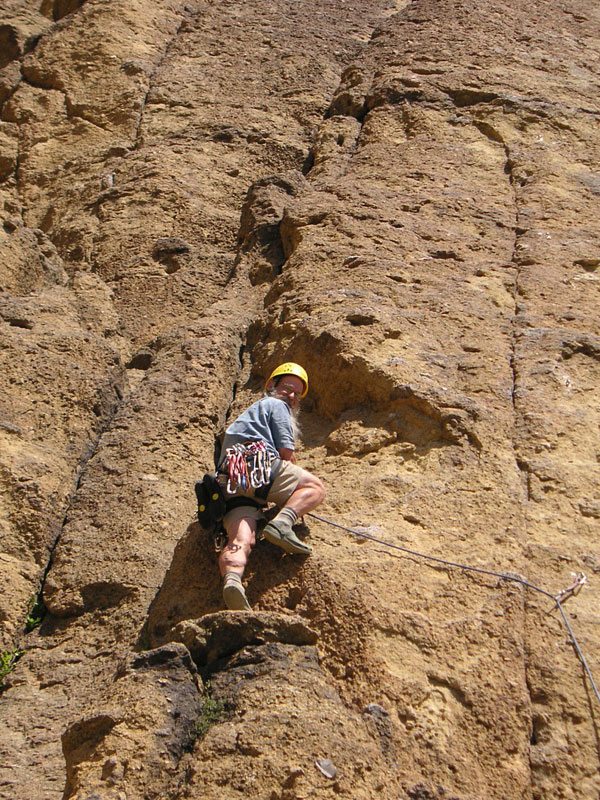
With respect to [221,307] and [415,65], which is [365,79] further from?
[221,307]

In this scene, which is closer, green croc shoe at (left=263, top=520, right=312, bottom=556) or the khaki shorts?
green croc shoe at (left=263, top=520, right=312, bottom=556)

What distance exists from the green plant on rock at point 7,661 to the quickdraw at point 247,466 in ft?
5.16

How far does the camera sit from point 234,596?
16.6ft

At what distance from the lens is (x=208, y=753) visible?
14.4 feet

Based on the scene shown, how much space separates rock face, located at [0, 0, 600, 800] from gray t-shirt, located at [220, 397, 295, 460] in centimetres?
47

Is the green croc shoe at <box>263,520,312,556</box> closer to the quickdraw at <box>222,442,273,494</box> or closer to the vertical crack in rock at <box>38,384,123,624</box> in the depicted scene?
the quickdraw at <box>222,442,273,494</box>

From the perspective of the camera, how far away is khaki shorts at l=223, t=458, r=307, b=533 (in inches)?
214

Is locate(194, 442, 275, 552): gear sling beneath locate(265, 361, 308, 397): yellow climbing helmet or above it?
beneath

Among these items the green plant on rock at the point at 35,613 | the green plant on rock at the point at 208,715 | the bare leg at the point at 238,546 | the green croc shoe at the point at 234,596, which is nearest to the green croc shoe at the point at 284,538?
the bare leg at the point at 238,546

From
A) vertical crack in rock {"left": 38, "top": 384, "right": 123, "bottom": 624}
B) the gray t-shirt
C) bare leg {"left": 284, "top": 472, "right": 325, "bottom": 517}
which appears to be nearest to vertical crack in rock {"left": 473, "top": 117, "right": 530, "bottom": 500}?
bare leg {"left": 284, "top": 472, "right": 325, "bottom": 517}

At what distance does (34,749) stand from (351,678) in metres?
1.69

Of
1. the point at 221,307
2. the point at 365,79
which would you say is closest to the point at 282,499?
the point at 221,307

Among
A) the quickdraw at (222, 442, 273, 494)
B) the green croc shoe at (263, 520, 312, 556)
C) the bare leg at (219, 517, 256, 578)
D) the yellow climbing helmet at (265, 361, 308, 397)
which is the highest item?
the yellow climbing helmet at (265, 361, 308, 397)

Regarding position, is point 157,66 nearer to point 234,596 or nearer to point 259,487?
point 259,487
